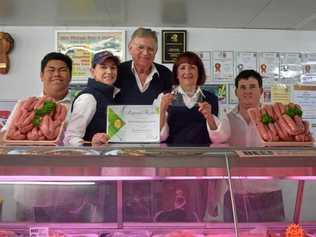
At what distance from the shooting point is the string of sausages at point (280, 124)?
5.54 ft

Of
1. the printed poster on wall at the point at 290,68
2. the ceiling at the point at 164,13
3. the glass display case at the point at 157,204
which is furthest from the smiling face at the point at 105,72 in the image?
the printed poster on wall at the point at 290,68

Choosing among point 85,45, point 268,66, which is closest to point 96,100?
point 85,45

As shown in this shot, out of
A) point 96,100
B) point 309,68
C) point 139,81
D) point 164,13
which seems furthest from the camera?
point 309,68

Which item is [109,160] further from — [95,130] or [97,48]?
[97,48]

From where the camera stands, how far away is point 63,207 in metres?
1.70

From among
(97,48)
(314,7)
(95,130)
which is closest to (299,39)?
(314,7)

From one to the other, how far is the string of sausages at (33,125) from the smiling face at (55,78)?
511mm

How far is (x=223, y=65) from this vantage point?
4.45 m

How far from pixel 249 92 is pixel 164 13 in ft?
5.02

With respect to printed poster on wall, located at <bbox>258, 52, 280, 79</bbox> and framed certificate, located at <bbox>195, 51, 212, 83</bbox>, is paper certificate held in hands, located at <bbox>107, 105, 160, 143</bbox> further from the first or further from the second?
printed poster on wall, located at <bbox>258, 52, 280, 79</bbox>

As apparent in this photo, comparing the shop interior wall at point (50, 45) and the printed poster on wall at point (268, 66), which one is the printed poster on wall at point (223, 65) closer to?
the shop interior wall at point (50, 45)

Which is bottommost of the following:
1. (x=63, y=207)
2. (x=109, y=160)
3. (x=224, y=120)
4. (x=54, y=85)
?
(x=63, y=207)

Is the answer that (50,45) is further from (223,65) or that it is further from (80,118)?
(80,118)

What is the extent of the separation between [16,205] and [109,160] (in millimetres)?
538
